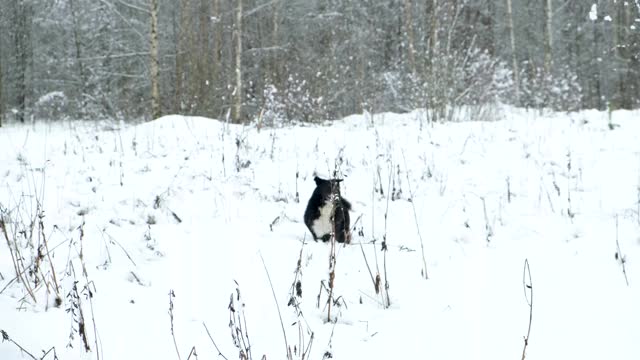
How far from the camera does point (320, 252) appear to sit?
3826 millimetres

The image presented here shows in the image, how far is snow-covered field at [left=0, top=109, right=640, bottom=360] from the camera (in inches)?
99.7

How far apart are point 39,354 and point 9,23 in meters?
19.9

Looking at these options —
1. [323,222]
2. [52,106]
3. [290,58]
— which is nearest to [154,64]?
[290,58]

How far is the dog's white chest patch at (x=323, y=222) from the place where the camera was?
4.05 metres

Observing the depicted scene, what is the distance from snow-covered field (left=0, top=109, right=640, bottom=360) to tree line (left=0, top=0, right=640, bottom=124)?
4.53 meters

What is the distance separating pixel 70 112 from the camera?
20062 millimetres

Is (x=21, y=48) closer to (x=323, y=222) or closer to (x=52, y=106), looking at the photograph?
(x=52, y=106)

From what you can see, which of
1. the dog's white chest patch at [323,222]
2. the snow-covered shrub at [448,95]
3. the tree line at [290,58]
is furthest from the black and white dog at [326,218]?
the tree line at [290,58]

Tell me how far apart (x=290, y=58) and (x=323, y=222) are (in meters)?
13.8

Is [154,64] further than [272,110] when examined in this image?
Yes

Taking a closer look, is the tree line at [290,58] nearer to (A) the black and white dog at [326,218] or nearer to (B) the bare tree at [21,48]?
(B) the bare tree at [21,48]

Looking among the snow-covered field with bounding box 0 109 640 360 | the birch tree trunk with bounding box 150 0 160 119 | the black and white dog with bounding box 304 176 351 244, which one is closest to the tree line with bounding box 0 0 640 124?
the birch tree trunk with bounding box 150 0 160 119

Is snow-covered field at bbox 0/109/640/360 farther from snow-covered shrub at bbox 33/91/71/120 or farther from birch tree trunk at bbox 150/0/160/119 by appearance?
snow-covered shrub at bbox 33/91/71/120

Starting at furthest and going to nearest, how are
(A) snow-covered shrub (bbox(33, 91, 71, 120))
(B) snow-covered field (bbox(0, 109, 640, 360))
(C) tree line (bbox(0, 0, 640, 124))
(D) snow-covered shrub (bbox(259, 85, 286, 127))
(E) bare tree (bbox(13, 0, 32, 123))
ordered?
1. (A) snow-covered shrub (bbox(33, 91, 71, 120))
2. (E) bare tree (bbox(13, 0, 32, 123))
3. (C) tree line (bbox(0, 0, 640, 124))
4. (D) snow-covered shrub (bbox(259, 85, 286, 127))
5. (B) snow-covered field (bbox(0, 109, 640, 360))
